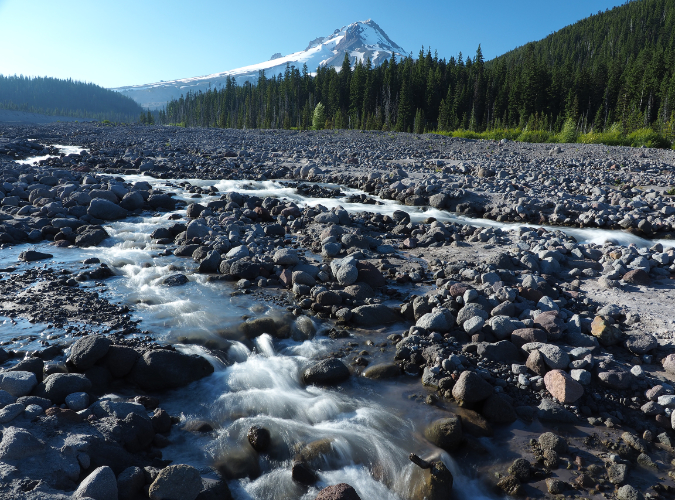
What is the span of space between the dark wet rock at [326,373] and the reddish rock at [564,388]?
2.18 meters

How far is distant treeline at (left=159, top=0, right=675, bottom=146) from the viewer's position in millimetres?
46562

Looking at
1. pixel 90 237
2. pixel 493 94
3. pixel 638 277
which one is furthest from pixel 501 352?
pixel 493 94

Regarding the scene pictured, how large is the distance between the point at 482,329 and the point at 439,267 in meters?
2.55

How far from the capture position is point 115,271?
761 cm

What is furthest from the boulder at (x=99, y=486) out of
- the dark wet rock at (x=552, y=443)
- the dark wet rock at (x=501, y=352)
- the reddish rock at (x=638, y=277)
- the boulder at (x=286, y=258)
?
the reddish rock at (x=638, y=277)

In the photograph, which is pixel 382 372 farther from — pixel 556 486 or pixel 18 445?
pixel 18 445

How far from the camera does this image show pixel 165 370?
4.59 metres

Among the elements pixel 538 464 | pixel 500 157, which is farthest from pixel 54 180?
pixel 500 157

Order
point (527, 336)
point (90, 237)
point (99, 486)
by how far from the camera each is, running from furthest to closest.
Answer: point (90, 237) < point (527, 336) < point (99, 486)

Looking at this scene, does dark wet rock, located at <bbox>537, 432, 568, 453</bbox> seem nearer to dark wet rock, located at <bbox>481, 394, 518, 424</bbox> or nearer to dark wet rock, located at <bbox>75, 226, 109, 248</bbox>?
dark wet rock, located at <bbox>481, 394, 518, 424</bbox>

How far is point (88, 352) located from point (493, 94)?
61027 millimetres

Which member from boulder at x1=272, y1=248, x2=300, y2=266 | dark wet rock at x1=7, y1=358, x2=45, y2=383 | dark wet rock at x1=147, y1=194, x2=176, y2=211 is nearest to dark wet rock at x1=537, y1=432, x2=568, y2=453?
dark wet rock at x1=7, y1=358, x2=45, y2=383

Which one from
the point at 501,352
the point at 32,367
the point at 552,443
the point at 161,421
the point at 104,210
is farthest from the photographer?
the point at 104,210

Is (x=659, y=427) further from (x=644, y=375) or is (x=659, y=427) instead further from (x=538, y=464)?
(x=538, y=464)
